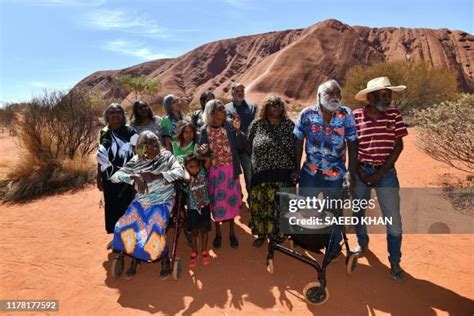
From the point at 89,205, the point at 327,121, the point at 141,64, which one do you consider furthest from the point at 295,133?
the point at 141,64

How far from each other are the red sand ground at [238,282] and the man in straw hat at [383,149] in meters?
0.44

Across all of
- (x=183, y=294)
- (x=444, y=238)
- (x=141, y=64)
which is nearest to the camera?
(x=183, y=294)

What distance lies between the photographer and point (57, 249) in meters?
4.74

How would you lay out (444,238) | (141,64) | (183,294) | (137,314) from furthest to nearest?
(141,64)
(444,238)
(183,294)
(137,314)

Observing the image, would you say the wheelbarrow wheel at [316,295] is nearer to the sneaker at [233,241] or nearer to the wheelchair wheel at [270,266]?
the wheelchair wheel at [270,266]

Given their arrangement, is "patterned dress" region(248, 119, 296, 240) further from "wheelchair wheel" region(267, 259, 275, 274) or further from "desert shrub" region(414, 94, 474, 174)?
"desert shrub" region(414, 94, 474, 174)

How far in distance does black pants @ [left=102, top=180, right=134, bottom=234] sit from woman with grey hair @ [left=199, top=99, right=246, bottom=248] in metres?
1.20

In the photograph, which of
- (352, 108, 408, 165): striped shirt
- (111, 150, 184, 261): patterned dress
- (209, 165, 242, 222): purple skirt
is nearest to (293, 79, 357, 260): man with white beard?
(352, 108, 408, 165): striped shirt

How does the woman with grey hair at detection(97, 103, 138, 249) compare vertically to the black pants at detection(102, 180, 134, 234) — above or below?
above

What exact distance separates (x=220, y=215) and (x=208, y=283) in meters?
0.88

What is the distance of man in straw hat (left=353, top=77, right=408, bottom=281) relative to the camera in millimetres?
3373

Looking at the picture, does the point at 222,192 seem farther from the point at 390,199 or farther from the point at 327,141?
the point at 390,199

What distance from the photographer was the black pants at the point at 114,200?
4.29 meters

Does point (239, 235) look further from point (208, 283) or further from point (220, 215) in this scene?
point (208, 283)
